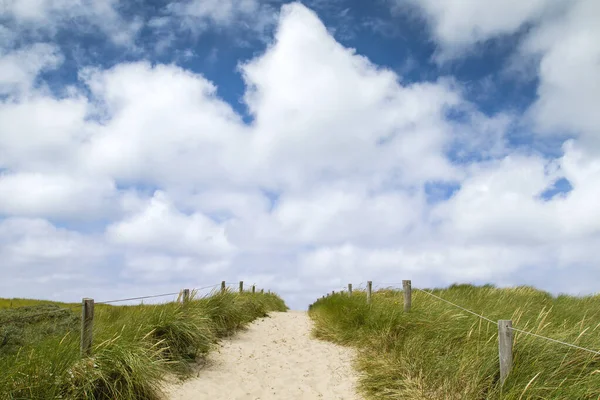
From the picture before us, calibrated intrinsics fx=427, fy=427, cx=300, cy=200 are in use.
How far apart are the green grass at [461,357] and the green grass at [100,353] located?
3.21m

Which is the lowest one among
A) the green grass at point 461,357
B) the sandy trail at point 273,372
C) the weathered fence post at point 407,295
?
the sandy trail at point 273,372

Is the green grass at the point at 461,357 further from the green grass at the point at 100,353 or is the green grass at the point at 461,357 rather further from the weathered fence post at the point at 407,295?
the green grass at the point at 100,353

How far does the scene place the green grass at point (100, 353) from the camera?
4.89m

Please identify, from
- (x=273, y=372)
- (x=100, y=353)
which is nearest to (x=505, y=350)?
(x=273, y=372)

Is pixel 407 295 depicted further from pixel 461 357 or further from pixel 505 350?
pixel 505 350

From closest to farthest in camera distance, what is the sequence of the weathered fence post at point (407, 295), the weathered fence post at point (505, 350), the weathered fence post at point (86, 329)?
the weathered fence post at point (505, 350)
the weathered fence post at point (86, 329)
the weathered fence post at point (407, 295)

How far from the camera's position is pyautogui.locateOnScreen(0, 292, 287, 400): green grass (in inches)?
193

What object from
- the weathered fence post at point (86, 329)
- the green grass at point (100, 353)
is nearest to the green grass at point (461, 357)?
the green grass at point (100, 353)

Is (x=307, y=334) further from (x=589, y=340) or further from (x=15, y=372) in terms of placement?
(x=15, y=372)

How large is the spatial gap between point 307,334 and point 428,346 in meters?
5.74

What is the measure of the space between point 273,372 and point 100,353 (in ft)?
11.8

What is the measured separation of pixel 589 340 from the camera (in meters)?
5.84

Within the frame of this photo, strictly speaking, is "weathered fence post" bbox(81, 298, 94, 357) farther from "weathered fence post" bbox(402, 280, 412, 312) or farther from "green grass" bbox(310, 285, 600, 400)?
A: "weathered fence post" bbox(402, 280, 412, 312)

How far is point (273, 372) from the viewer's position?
325 inches
